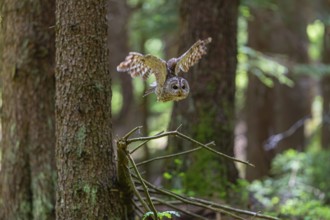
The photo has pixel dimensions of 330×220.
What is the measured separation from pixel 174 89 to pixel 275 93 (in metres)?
10.7

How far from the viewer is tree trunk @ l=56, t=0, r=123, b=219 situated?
4789mm

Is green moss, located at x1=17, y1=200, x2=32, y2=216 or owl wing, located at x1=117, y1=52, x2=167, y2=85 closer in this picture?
owl wing, located at x1=117, y1=52, x2=167, y2=85

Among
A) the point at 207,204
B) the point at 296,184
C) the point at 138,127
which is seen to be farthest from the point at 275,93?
the point at 138,127

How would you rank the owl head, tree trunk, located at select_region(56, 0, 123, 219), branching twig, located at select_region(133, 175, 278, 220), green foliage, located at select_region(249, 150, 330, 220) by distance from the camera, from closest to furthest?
the owl head
tree trunk, located at select_region(56, 0, 123, 219)
branching twig, located at select_region(133, 175, 278, 220)
green foliage, located at select_region(249, 150, 330, 220)

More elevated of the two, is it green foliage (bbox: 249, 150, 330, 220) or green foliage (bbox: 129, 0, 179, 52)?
green foliage (bbox: 129, 0, 179, 52)

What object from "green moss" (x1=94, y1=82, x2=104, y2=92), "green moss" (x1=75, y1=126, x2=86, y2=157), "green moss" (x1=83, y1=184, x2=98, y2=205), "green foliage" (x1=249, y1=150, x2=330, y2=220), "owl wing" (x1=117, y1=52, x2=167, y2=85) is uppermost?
"owl wing" (x1=117, y1=52, x2=167, y2=85)

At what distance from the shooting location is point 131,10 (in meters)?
15.0

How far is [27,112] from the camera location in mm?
6316

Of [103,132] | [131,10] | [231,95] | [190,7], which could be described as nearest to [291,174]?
[231,95]

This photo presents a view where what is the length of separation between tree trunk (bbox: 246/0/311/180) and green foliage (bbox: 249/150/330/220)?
274 cm

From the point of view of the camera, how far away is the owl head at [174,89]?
14.1ft

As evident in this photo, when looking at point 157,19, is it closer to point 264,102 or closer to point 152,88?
point 264,102

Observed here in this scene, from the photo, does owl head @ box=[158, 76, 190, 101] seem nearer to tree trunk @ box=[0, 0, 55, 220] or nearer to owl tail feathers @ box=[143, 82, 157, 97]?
owl tail feathers @ box=[143, 82, 157, 97]

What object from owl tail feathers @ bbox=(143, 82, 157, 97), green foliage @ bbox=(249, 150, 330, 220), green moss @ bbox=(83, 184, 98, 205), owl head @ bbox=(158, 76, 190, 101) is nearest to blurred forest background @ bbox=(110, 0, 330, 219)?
green foliage @ bbox=(249, 150, 330, 220)
